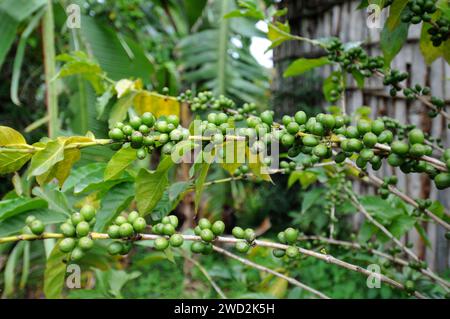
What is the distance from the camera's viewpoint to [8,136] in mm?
486

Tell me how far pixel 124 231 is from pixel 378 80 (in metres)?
1.63

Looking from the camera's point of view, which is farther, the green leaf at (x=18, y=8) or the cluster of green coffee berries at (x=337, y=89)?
the green leaf at (x=18, y=8)

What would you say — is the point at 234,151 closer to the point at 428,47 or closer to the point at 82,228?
the point at 82,228

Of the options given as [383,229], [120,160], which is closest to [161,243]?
[120,160]

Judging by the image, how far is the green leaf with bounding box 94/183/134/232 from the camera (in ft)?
1.92

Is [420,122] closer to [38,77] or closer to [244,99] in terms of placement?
[244,99]

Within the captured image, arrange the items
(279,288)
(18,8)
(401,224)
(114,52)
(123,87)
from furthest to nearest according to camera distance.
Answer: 1. (114,52)
2. (18,8)
3. (279,288)
4. (123,87)
5. (401,224)

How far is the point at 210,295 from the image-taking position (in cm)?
96

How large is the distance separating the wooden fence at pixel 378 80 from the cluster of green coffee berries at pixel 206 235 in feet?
2.23

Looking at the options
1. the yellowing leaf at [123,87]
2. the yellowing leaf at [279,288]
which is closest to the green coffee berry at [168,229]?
the yellowing leaf at [123,87]

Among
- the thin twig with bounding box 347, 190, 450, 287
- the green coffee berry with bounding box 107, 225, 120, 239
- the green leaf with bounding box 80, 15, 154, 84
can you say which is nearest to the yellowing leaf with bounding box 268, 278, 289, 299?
the thin twig with bounding box 347, 190, 450, 287

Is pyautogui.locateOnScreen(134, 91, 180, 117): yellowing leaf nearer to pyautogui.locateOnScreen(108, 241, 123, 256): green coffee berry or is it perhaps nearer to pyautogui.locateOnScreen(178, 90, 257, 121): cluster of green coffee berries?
pyautogui.locateOnScreen(178, 90, 257, 121): cluster of green coffee berries

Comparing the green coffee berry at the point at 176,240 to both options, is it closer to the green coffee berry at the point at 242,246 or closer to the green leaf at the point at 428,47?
the green coffee berry at the point at 242,246

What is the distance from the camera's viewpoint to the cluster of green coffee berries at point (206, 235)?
48cm
